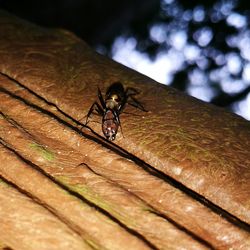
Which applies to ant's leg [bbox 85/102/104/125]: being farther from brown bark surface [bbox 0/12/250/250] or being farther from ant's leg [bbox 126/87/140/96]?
ant's leg [bbox 126/87/140/96]

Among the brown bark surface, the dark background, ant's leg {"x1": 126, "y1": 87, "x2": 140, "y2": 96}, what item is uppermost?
the dark background

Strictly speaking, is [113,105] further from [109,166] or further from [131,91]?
[109,166]

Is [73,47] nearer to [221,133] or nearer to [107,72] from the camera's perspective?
[107,72]

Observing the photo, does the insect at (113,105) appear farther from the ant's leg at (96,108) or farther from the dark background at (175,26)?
the dark background at (175,26)

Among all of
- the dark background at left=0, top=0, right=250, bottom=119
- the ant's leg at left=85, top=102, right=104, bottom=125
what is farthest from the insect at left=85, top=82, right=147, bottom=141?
the dark background at left=0, top=0, right=250, bottom=119

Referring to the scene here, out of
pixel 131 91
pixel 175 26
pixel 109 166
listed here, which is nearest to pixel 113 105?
pixel 131 91

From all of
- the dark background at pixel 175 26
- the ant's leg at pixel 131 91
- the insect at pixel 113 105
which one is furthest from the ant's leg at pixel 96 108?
the dark background at pixel 175 26
